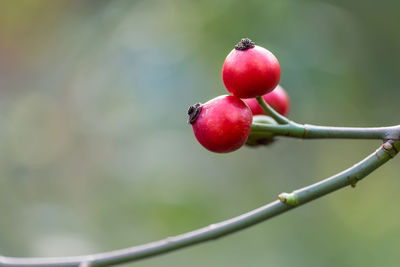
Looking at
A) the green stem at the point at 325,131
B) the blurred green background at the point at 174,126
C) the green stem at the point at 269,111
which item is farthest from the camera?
the blurred green background at the point at 174,126

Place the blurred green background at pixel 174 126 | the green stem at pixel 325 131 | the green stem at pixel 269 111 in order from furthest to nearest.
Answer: the blurred green background at pixel 174 126 → the green stem at pixel 269 111 → the green stem at pixel 325 131

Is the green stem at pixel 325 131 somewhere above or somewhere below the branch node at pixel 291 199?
above

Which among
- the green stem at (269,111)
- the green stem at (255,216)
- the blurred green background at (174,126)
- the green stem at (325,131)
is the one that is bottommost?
the green stem at (255,216)

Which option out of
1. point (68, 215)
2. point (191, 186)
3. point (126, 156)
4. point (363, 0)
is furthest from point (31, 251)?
point (363, 0)

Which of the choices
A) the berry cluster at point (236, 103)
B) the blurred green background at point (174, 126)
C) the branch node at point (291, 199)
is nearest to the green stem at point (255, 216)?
the branch node at point (291, 199)

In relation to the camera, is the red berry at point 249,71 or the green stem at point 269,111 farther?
the green stem at point 269,111

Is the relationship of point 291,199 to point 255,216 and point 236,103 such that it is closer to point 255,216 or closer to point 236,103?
point 255,216

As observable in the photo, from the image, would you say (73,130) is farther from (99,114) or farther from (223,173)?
(223,173)

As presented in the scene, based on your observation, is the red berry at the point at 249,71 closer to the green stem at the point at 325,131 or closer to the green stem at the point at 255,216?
the green stem at the point at 325,131
